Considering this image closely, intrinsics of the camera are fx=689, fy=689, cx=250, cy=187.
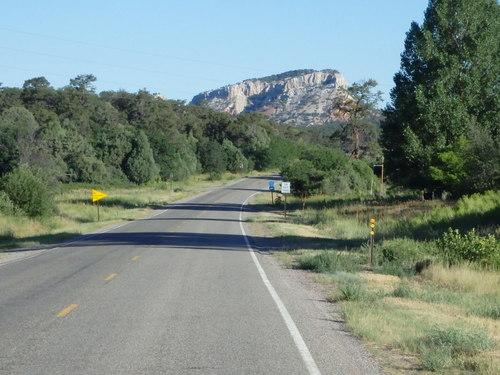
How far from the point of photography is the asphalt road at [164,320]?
7898 mm

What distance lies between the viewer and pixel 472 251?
1925cm

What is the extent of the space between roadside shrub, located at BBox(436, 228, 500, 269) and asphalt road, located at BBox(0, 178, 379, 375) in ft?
16.4

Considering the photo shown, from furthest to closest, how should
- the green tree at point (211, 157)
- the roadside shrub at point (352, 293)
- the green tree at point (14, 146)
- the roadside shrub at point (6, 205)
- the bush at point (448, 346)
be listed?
the green tree at point (211, 157), the green tree at point (14, 146), the roadside shrub at point (6, 205), the roadside shrub at point (352, 293), the bush at point (448, 346)

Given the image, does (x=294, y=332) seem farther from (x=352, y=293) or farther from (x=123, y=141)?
(x=123, y=141)

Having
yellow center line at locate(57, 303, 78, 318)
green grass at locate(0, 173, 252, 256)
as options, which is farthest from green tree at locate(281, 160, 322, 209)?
yellow center line at locate(57, 303, 78, 318)

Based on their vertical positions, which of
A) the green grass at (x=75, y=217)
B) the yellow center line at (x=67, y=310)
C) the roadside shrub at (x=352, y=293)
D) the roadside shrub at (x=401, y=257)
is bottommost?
the green grass at (x=75, y=217)

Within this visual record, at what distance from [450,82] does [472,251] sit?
28053mm

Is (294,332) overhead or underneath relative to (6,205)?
underneath

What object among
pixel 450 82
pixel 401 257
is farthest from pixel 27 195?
pixel 450 82

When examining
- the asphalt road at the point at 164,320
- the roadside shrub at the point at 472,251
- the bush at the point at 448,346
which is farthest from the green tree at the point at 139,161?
the bush at the point at 448,346

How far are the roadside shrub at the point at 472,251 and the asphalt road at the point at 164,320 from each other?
501 cm

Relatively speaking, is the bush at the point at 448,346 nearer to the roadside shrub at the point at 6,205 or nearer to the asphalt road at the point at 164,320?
the asphalt road at the point at 164,320

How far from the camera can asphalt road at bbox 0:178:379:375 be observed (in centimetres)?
790

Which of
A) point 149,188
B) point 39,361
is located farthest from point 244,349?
point 149,188
